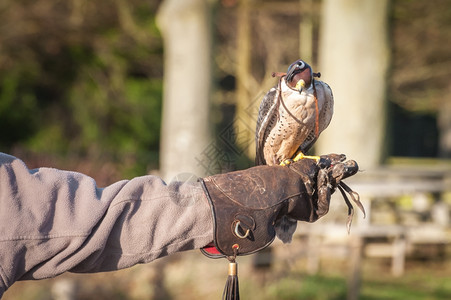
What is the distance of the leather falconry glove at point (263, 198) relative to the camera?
1707mm

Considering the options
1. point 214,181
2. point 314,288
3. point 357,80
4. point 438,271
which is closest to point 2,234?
point 214,181

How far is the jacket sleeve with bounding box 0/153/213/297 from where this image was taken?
1.60 metres

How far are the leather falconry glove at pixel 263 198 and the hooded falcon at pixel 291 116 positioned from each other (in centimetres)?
9

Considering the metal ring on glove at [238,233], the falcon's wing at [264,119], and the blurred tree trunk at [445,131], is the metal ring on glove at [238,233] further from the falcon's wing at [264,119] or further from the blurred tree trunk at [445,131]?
the blurred tree trunk at [445,131]

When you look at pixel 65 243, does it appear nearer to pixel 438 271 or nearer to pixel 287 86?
pixel 287 86

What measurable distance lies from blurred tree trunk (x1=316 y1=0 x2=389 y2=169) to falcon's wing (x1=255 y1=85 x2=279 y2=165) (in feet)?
17.0

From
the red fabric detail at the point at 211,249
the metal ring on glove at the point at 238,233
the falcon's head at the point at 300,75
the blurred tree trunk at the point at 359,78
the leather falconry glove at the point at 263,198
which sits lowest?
the red fabric detail at the point at 211,249

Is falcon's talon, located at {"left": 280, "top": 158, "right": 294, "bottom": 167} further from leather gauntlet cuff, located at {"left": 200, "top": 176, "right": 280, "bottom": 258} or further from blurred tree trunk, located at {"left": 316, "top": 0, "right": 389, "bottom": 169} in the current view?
blurred tree trunk, located at {"left": 316, "top": 0, "right": 389, "bottom": 169}

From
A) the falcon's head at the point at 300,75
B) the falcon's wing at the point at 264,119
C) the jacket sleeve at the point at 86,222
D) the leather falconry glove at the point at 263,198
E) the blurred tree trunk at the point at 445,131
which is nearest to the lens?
the jacket sleeve at the point at 86,222

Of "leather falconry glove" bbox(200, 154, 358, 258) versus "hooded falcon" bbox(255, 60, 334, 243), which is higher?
"hooded falcon" bbox(255, 60, 334, 243)

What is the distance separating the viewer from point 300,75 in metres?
1.85

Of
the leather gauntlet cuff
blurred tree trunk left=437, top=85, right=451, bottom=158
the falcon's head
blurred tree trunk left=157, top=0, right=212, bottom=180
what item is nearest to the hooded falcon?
the falcon's head

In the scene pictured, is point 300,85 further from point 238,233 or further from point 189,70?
point 189,70

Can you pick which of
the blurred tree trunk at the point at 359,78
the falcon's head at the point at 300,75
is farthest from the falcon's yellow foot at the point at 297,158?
the blurred tree trunk at the point at 359,78
